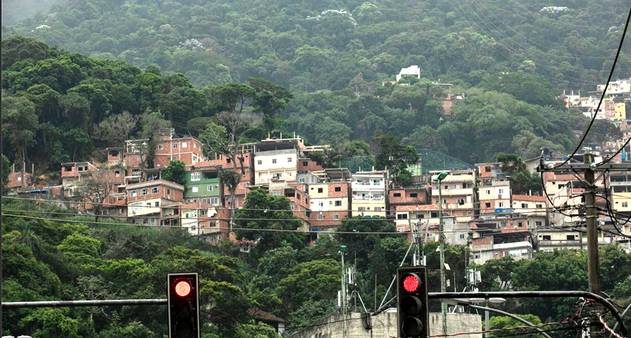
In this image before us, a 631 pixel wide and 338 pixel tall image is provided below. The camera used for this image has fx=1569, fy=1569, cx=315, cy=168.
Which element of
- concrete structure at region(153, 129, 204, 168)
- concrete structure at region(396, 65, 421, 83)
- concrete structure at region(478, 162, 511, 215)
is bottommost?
concrete structure at region(478, 162, 511, 215)

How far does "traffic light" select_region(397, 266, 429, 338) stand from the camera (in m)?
12.7

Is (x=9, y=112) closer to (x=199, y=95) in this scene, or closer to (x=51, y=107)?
(x=51, y=107)

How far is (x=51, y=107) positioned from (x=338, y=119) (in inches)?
2064

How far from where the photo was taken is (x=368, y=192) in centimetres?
11300

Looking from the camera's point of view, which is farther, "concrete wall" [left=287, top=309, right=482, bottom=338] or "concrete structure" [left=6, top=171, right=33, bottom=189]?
"concrete structure" [left=6, top=171, right=33, bottom=189]

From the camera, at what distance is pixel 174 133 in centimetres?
12219

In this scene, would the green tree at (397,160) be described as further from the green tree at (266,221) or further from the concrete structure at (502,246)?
the green tree at (266,221)

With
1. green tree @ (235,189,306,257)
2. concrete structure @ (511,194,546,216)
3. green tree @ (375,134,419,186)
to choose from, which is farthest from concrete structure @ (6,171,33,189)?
concrete structure @ (511,194,546,216)

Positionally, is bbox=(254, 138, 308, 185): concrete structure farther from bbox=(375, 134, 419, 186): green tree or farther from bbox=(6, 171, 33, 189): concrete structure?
Answer: bbox=(6, 171, 33, 189): concrete structure

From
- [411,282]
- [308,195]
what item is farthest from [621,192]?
[411,282]

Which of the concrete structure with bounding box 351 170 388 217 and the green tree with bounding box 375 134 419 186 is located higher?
the green tree with bounding box 375 134 419 186

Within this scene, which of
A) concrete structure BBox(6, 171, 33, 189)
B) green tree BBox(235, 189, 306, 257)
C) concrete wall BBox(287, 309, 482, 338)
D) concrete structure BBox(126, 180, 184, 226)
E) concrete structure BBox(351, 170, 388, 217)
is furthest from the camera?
concrete structure BBox(351, 170, 388, 217)

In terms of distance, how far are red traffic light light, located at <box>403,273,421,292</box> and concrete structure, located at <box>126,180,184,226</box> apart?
90.0 m

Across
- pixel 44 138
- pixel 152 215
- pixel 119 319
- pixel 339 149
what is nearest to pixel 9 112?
pixel 44 138
